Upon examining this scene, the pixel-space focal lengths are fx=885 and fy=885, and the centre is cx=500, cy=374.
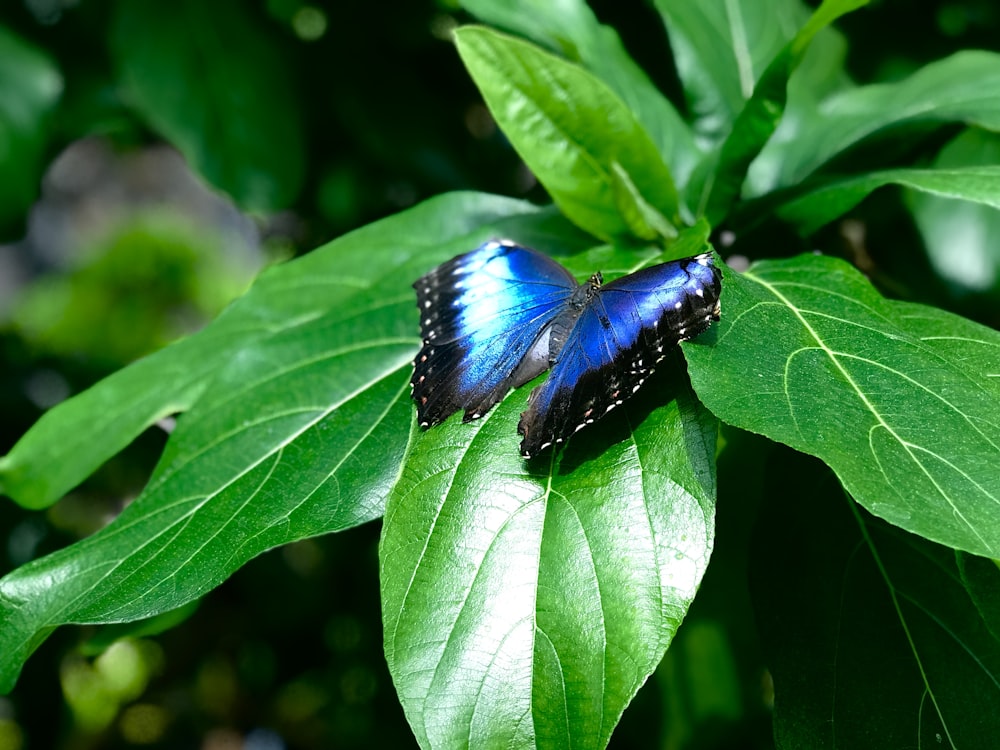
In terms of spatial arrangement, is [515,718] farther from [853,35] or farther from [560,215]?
[853,35]

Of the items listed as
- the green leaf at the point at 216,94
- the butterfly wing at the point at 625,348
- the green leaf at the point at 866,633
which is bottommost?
the green leaf at the point at 866,633

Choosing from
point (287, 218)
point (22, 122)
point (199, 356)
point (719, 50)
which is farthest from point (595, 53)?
point (287, 218)

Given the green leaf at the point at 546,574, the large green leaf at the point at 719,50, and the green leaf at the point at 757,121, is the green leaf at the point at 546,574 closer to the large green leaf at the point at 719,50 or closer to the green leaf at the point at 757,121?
the green leaf at the point at 757,121

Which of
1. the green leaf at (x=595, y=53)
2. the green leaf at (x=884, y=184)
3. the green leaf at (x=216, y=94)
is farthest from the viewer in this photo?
the green leaf at (x=216, y=94)

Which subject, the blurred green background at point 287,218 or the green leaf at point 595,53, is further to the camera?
the blurred green background at point 287,218

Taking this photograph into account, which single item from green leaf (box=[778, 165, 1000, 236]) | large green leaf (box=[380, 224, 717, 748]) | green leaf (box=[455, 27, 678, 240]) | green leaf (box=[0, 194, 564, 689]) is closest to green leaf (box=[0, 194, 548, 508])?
green leaf (box=[0, 194, 564, 689])

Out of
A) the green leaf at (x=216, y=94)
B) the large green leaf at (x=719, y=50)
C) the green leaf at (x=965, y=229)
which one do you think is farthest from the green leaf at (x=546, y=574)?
the green leaf at (x=216, y=94)

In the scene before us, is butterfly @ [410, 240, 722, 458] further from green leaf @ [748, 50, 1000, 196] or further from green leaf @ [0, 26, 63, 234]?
green leaf @ [0, 26, 63, 234]
